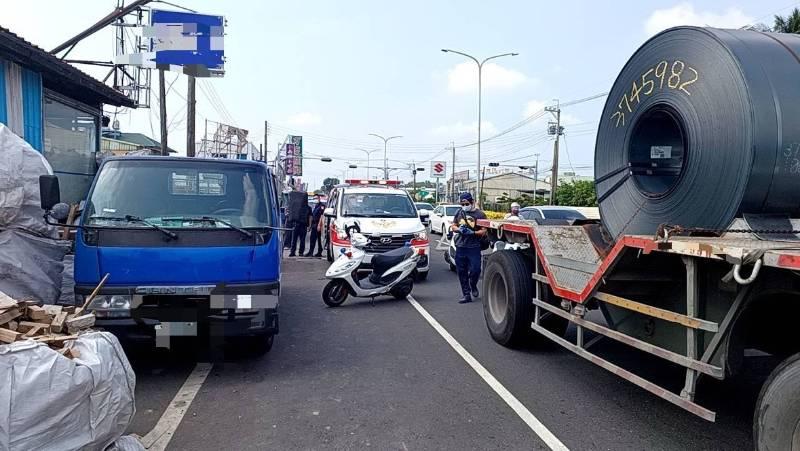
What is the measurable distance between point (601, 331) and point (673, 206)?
1.09 meters

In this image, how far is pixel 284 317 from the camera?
789 cm

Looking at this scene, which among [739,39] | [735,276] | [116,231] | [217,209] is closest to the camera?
[735,276]

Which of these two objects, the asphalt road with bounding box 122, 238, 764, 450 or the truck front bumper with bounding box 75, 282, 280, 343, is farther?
the truck front bumper with bounding box 75, 282, 280, 343

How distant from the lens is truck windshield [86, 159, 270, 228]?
5.34m

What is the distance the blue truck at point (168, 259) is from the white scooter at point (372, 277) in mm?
3227

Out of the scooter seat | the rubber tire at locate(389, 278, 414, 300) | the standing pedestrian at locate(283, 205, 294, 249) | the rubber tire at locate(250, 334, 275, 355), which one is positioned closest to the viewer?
the rubber tire at locate(250, 334, 275, 355)

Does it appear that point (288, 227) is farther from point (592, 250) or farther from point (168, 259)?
point (592, 250)

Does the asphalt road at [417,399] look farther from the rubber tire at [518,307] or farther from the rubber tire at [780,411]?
the rubber tire at [780,411]

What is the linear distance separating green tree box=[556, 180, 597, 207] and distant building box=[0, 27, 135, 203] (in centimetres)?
3427

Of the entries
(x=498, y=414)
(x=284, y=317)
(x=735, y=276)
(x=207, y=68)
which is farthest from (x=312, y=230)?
(x=735, y=276)

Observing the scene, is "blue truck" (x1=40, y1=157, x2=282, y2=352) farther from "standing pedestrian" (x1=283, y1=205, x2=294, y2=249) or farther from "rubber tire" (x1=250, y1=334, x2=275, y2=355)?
"standing pedestrian" (x1=283, y1=205, x2=294, y2=249)

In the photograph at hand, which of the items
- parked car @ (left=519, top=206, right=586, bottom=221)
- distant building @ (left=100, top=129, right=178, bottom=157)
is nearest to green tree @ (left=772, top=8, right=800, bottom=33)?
parked car @ (left=519, top=206, right=586, bottom=221)

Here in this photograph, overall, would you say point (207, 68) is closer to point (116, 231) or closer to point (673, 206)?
point (116, 231)

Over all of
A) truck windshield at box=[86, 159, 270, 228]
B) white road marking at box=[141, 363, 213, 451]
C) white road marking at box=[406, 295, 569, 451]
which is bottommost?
white road marking at box=[141, 363, 213, 451]
